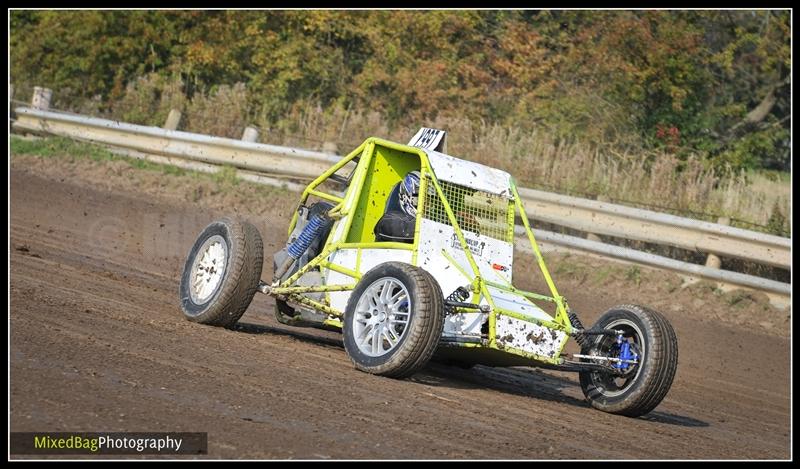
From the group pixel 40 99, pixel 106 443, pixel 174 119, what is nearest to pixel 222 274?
pixel 106 443

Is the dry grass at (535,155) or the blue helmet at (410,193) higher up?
the dry grass at (535,155)

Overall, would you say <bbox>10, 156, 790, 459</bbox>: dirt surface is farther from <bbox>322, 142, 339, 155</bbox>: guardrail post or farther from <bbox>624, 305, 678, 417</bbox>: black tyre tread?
<bbox>322, 142, 339, 155</bbox>: guardrail post

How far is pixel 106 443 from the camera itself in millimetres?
4582

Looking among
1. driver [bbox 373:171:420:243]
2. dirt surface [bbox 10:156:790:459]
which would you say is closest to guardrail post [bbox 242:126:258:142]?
dirt surface [bbox 10:156:790:459]

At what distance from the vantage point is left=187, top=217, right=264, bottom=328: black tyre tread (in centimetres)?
837

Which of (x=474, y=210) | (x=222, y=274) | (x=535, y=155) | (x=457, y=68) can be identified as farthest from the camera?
(x=457, y=68)

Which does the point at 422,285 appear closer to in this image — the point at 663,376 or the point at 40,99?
the point at 663,376

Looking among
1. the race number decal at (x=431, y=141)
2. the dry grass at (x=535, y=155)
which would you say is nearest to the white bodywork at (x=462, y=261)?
the race number decal at (x=431, y=141)

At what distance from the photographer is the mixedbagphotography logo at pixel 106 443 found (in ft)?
14.6

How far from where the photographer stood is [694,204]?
53.4 feet

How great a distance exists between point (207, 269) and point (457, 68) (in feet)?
46.9

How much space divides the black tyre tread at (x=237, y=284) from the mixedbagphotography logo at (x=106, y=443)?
3.57 m

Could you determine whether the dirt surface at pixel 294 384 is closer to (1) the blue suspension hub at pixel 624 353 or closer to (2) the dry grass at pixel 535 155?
(1) the blue suspension hub at pixel 624 353

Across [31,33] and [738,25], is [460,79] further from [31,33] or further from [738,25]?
[31,33]
